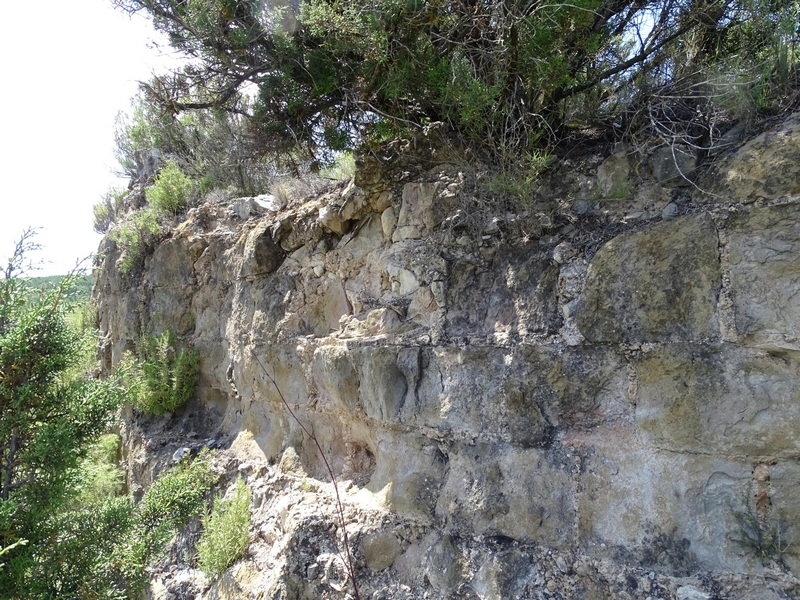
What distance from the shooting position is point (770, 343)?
2.12 metres

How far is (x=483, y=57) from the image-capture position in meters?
3.06

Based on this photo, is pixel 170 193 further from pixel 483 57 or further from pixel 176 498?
pixel 483 57

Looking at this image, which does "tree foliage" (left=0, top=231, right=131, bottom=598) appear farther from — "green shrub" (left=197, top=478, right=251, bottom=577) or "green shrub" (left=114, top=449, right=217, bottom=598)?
"green shrub" (left=197, top=478, right=251, bottom=577)

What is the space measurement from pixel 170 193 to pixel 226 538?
423 cm

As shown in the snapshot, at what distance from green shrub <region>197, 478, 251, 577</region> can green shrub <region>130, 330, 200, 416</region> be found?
188 centimetres

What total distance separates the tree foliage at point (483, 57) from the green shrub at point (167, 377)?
9.42ft

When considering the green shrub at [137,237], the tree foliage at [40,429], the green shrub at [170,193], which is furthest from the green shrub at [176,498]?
the green shrub at [170,193]

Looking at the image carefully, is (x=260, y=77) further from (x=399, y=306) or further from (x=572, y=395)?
(x=572, y=395)

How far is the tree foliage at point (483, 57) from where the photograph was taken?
2.79m

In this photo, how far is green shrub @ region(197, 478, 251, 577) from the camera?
3.60 m

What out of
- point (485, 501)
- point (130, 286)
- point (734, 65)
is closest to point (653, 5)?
point (734, 65)

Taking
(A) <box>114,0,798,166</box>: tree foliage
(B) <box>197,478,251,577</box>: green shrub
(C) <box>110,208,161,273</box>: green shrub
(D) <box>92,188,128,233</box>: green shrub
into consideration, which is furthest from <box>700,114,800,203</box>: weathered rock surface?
(D) <box>92,188,128,233</box>: green shrub

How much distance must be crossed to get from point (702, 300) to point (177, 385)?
4816mm

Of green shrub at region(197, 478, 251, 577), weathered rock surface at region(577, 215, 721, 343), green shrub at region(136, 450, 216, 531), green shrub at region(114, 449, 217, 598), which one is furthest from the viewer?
green shrub at region(136, 450, 216, 531)
